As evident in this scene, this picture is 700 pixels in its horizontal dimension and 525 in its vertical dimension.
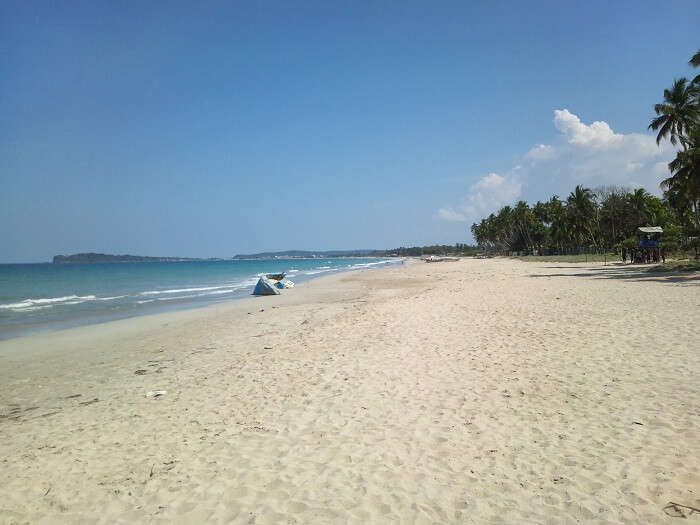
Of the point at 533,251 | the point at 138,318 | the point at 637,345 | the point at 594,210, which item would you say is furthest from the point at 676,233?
the point at 533,251

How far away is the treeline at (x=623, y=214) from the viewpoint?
83.6 feet

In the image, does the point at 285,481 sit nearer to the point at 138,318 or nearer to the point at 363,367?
the point at 363,367

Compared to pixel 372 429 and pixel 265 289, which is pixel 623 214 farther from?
pixel 372 429

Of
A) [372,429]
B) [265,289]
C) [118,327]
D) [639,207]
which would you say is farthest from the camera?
[639,207]

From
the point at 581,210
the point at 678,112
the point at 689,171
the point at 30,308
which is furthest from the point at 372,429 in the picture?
the point at 581,210

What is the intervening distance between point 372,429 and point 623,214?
241 feet

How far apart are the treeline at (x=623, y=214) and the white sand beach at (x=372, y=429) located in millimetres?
21400

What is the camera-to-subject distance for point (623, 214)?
6350cm

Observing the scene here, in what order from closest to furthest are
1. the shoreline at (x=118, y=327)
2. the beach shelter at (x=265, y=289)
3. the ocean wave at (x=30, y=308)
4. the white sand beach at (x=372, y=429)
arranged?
the white sand beach at (x=372, y=429), the shoreline at (x=118, y=327), the ocean wave at (x=30, y=308), the beach shelter at (x=265, y=289)

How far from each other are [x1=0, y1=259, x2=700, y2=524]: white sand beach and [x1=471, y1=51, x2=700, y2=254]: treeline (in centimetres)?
2140

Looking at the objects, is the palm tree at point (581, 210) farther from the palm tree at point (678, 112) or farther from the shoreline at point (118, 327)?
the shoreline at point (118, 327)

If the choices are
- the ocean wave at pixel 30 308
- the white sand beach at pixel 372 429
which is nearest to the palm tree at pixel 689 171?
the white sand beach at pixel 372 429

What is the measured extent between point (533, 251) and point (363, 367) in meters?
91.2

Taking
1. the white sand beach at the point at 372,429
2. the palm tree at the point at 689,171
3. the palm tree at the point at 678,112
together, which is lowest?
the white sand beach at the point at 372,429
